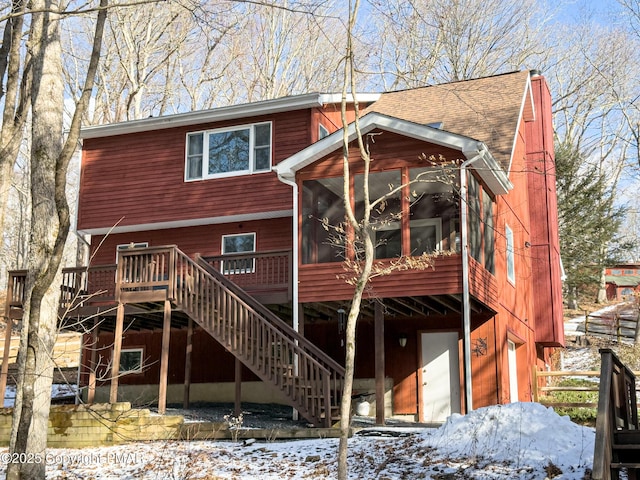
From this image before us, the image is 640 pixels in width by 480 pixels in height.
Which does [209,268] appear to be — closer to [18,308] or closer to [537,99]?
[18,308]

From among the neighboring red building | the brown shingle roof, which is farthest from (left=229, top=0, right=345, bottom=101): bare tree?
the neighboring red building

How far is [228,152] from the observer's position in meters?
20.0

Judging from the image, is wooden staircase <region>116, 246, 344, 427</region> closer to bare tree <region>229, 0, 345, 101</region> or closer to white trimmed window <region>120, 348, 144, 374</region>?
white trimmed window <region>120, 348, 144, 374</region>

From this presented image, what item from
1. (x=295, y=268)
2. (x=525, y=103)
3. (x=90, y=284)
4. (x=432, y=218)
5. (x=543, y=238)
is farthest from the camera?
(x=543, y=238)

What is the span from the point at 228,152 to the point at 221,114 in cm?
103

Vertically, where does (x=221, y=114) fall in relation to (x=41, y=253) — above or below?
above

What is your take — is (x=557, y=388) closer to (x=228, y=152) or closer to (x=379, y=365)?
(x=379, y=365)

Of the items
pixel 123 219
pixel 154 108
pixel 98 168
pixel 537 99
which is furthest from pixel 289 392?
pixel 154 108

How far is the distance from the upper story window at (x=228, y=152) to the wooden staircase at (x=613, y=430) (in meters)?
11.6

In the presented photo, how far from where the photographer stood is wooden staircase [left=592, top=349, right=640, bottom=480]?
293 inches

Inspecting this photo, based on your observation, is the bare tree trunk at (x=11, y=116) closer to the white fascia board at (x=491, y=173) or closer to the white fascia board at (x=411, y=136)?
the white fascia board at (x=411, y=136)

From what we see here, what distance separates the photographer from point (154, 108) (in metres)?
38.5

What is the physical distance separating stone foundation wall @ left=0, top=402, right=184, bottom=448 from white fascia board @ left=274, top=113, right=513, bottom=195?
5.92 metres

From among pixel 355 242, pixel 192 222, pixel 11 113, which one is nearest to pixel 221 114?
pixel 192 222
